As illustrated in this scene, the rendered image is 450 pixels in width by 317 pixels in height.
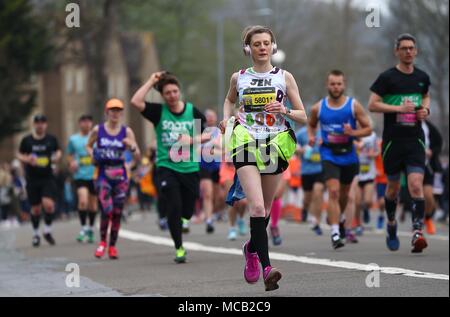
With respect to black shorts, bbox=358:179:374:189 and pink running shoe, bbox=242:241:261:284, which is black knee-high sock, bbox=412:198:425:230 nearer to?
pink running shoe, bbox=242:241:261:284

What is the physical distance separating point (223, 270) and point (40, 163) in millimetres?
7085

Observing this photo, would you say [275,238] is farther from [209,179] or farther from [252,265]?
[252,265]

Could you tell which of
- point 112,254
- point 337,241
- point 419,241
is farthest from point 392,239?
point 112,254

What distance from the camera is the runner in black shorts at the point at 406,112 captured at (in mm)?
12766

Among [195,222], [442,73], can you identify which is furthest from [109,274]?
[442,73]

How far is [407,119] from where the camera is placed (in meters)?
12.8

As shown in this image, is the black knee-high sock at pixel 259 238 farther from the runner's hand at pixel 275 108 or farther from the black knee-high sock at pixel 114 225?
the black knee-high sock at pixel 114 225

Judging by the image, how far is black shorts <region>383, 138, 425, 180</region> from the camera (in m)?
12.8

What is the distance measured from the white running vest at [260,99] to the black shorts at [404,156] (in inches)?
160

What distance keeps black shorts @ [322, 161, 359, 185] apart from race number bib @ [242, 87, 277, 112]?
544cm

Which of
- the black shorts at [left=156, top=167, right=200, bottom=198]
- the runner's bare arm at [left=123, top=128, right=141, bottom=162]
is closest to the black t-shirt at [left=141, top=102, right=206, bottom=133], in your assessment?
the black shorts at [left=156, top=167, right=200, bottom=198]
